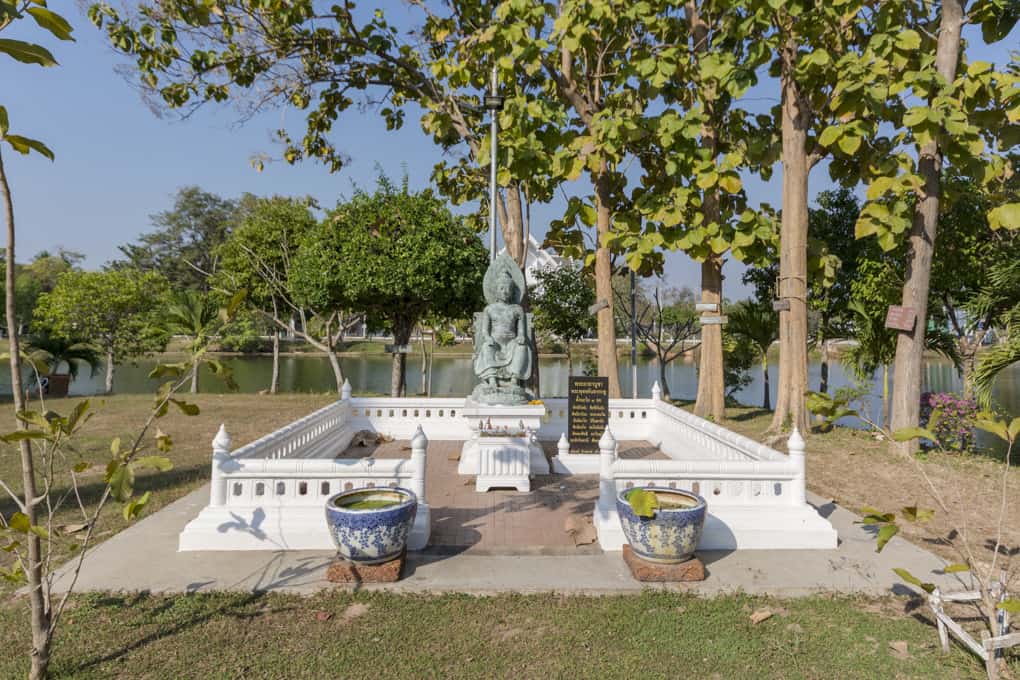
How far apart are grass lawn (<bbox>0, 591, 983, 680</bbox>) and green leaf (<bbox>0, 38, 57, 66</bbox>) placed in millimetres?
3552

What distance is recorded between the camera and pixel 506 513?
684 centimetres

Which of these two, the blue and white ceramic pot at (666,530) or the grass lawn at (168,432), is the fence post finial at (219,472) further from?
the blue and white ceramic pot at (666,530)

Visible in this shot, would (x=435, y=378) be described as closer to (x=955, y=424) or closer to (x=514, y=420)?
(x=514, y=420)

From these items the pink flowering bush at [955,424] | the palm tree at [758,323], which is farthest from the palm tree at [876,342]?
the palm tree at [758,323]

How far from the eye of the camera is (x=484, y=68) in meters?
13.4

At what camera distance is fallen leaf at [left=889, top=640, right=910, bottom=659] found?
3.86 meters

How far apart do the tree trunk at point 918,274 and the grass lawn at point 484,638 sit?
665cm

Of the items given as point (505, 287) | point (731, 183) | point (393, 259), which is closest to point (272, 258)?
point (393, 259)

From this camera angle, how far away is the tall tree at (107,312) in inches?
867

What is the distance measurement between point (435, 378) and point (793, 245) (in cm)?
2979

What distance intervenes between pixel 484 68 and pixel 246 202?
41.9 m

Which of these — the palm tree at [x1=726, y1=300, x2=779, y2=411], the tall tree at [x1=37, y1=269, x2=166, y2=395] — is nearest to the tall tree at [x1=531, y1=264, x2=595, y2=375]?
the palm tree at [x1=726, y1=300, x2=779, y2=411]

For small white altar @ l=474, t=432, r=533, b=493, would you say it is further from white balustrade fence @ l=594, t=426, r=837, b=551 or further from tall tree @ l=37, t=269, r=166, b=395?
tall tree @ l=37, t=269, r=166, b=395

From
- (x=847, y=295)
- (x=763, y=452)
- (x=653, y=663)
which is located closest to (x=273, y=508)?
(x=653, y=663)
